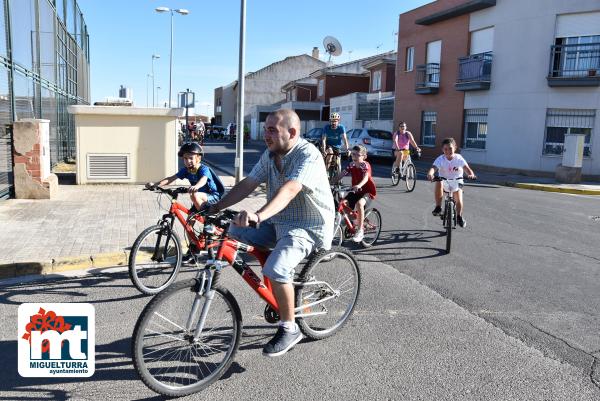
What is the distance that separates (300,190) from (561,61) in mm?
19478

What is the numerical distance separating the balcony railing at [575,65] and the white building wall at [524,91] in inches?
13.1

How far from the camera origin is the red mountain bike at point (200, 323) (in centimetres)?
336

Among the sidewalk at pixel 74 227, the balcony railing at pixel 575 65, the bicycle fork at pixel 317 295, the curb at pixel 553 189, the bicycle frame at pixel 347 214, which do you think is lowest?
the sidewalk at pixel 74 227

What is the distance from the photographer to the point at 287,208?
13.1 ft

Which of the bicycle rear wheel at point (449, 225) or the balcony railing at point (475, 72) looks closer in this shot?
the bicycle rear wheel at point (449, 225)

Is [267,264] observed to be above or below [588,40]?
below

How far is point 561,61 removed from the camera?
2003 centimetres

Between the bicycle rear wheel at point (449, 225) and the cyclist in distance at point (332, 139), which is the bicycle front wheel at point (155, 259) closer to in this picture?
the bicycle rear wheel at point (449, 225)

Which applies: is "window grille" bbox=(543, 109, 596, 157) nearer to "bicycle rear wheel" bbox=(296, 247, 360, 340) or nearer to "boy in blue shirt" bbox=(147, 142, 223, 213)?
"boy in blue shirt" bbox=(147, 142, 223, 213)

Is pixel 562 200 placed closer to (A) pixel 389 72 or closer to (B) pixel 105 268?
(B) pixel 105 268

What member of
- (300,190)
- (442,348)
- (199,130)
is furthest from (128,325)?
(199,130)

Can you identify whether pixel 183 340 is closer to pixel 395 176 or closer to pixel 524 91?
pixel 395 176

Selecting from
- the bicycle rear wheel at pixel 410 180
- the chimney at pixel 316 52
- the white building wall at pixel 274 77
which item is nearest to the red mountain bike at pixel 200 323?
the bicycle rear wheel at pixel 410 180

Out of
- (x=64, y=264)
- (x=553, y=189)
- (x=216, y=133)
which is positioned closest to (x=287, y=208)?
(x=64, y=264)
